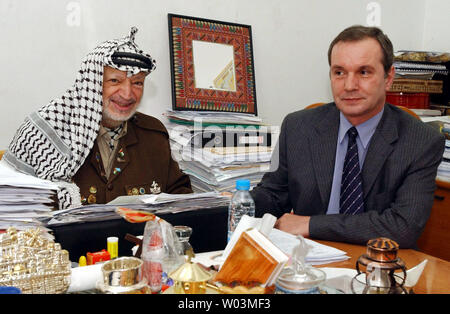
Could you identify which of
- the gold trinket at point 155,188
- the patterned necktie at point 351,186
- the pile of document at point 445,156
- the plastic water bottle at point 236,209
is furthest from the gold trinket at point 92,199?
the pile of document at point 445,156

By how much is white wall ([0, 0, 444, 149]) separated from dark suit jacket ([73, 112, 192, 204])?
293 mm

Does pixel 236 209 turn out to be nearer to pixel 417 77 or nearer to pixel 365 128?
pixel 365 128

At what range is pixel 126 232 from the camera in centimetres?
123

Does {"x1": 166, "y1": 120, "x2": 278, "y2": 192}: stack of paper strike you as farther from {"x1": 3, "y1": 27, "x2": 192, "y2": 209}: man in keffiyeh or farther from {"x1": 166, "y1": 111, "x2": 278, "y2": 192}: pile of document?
{"x1": 3, "y1": 27, "x2": 192, "y2": 209}: man in keffiyeh

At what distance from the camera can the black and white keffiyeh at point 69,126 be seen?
1923 millimetres

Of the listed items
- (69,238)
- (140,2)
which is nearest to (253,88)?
(140,2)

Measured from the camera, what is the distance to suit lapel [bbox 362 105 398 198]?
171 centimetres

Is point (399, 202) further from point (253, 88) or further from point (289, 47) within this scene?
point (289, 47)

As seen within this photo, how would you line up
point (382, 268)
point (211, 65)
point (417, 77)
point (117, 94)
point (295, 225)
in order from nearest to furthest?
point (382, 268), point (295, 225), point (117, 94), point (211, 65), point (417, 77)

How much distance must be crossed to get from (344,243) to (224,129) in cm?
118

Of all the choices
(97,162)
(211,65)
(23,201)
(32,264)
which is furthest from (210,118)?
(32,264)

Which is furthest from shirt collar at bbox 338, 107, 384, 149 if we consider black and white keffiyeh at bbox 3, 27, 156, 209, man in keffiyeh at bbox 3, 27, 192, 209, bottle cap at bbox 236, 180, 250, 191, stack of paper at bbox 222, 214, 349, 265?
black and white keffiyeh at bbox 3, 27, 156, 209

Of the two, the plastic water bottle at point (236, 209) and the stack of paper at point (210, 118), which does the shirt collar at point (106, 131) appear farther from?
the plastic water bottle at point (236, 209)

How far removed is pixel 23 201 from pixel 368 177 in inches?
47.5
